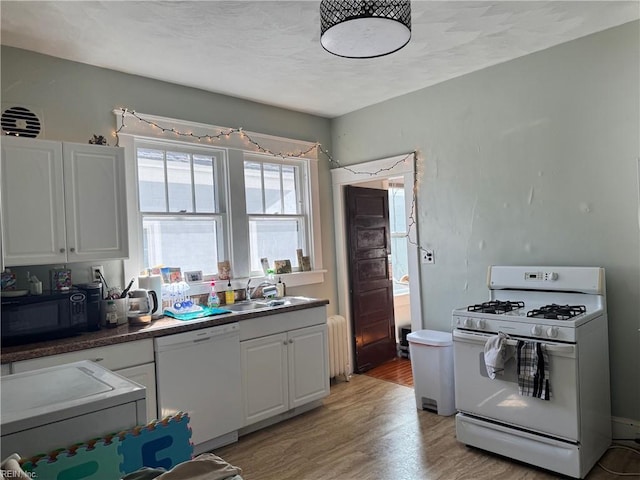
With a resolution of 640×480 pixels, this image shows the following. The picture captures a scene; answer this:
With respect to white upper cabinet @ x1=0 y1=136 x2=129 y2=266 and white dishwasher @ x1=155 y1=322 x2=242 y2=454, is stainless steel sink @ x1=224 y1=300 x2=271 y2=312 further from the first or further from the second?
white upper cabinet @ x1=0 y1=136 x2=129 y2=266

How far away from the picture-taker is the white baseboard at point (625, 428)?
9.27 ft

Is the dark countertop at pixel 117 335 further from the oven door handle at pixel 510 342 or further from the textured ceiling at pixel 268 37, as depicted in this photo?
the textured ceiling at pixel 268 37

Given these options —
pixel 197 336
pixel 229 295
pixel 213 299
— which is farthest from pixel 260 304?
pixel 197 336

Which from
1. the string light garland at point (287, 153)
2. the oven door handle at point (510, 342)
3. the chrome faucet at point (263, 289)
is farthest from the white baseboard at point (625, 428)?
the chrome faucet at point (263, 289)

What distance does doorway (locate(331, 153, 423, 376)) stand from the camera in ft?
13.0

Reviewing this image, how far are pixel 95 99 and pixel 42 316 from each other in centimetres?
152

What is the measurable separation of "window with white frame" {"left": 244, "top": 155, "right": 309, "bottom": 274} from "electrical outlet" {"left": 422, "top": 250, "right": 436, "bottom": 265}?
1.17 m

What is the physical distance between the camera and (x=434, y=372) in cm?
343

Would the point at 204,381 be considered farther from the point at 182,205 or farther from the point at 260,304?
the point at 182,205

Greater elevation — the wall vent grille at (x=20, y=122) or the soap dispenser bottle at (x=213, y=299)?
the wall vent grille at (x=20, y=122)

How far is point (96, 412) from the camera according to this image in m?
1.32

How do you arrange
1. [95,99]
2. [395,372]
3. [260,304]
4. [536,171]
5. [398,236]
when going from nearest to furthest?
[95,99] → [536,171] → [260,304] → [395,372] → [398,236]

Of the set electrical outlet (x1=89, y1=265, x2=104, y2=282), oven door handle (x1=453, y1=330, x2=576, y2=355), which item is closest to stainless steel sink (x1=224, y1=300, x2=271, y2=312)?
electrical outlet (x1=89, y1=265, x2=104, y2=282)

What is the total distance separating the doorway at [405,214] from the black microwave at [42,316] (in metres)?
2.54
